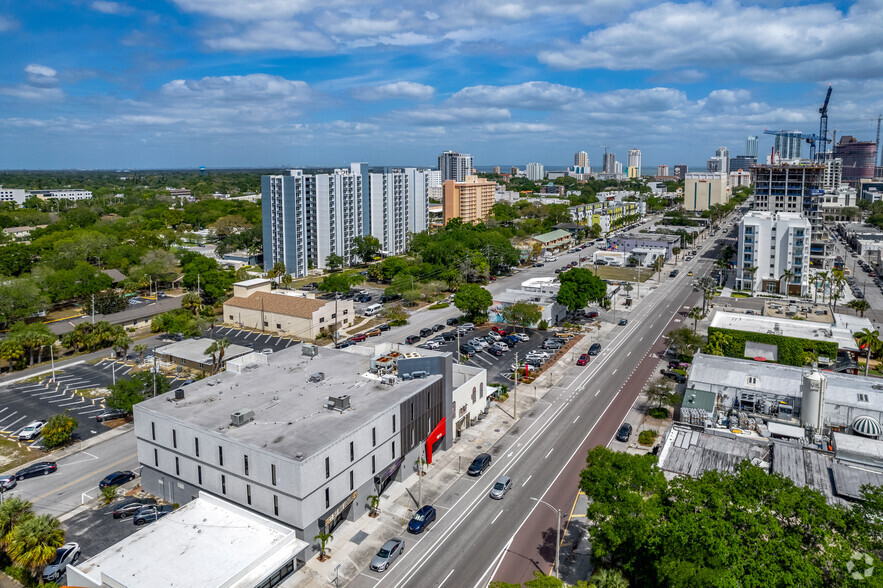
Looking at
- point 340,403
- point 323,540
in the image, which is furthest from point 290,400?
point 323,540

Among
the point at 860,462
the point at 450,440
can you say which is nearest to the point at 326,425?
the point at 450,440

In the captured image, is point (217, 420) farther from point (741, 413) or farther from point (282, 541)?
point (741, 413)

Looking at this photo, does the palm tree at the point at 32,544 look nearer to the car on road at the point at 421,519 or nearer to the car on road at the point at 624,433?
the car on road at the point at 421,519

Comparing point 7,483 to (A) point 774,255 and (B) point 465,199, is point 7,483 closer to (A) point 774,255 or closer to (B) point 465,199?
(A) point 774,255

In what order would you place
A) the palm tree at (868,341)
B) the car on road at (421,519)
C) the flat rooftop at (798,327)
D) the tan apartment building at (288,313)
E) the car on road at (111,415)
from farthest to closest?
the tan apartment building at (288,313) → the flat rooftop at (798,327) → the palm tree at (868,341) → the car on road at (111,415) → the car on road at (421,519)

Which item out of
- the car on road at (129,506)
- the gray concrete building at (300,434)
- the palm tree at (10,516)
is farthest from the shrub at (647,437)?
the palm tree at (10,516)
